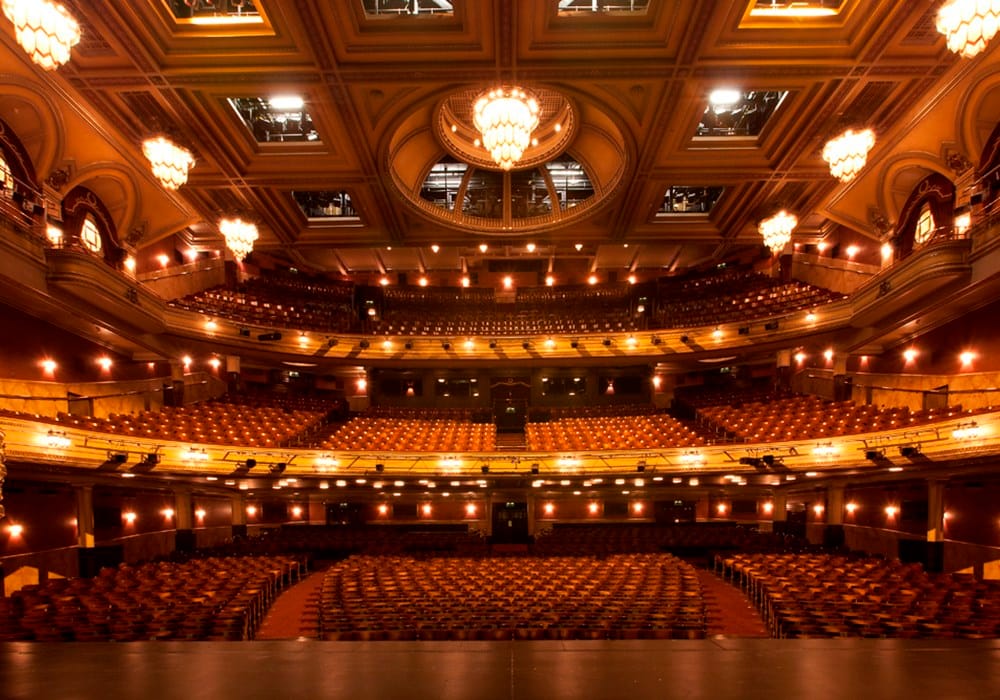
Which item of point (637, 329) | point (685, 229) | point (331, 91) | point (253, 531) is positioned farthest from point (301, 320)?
point (685, 229)

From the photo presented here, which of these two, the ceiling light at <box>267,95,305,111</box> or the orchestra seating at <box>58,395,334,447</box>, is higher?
the ceiling light at <box>267,95,305,111</box>

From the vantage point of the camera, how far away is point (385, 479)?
16406 millimetres

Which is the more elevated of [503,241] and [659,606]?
[503,241]

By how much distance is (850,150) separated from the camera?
12.1 m

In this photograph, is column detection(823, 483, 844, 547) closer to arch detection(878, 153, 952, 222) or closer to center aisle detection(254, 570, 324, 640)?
arch detection(878, 153, 952, 222)

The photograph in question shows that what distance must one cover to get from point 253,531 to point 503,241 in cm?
1397

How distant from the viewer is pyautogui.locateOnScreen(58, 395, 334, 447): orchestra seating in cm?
1389

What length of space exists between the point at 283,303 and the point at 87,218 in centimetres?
785

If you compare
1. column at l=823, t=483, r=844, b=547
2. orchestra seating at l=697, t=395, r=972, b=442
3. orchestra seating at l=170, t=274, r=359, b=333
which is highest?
orchestra seating at l=170, t=274, r=359, b=333

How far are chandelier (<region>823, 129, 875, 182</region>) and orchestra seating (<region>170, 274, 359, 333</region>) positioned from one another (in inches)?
668

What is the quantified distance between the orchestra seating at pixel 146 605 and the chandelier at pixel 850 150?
14553 millimetres

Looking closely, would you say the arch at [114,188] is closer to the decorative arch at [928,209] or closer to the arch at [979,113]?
the arch at [979,113]

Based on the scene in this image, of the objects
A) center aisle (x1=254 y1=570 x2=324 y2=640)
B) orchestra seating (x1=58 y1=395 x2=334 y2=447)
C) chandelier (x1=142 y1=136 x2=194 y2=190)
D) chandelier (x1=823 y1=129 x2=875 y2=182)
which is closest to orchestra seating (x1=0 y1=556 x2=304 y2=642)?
center aisle (x1=254 y1=570 x2=324 y2=640)

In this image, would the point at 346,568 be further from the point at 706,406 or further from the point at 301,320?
the point at 706,406
